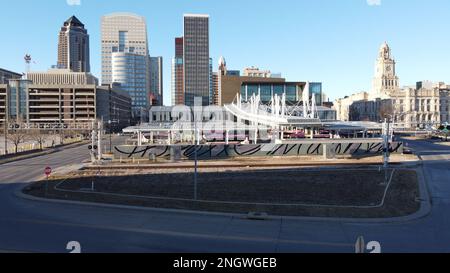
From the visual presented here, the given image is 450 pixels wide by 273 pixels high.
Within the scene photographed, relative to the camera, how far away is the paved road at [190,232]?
1741cm

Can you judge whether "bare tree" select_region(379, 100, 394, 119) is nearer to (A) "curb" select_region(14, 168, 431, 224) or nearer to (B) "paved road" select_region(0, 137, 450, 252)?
(A) "curb" select_region(14, 168, 431, 224)

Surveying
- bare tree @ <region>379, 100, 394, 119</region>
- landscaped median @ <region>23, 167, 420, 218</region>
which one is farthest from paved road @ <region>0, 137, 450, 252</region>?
bare tree @ <region>379, 100, 394, 119</region>

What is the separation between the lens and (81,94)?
529 ft

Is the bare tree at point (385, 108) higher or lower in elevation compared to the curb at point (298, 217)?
higher

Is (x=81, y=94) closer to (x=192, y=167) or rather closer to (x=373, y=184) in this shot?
(x=192, y=167)

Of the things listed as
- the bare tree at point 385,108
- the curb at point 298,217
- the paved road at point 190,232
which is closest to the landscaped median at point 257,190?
the curb at point 298,217

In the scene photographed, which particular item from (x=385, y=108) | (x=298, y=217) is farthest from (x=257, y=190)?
(x=385, y=108)

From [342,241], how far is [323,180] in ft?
60.2

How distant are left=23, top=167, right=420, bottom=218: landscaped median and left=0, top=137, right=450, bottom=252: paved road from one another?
1.98 m

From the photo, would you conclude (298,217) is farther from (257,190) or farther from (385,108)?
(385,108)

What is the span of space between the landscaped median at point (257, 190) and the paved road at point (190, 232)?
1981 millimetres

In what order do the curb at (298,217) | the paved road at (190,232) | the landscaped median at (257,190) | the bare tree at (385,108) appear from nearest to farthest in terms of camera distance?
the paved road at (190,232) → the curb at (298,217) → the landscaped median at (257,190) → the bare tree at (385,108)

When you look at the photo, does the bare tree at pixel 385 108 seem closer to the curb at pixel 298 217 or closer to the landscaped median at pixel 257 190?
the landscaped median at pixel 257 190

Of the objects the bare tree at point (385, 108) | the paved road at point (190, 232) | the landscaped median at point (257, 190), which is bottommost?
the paved road at point (190, 232)
